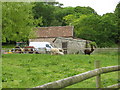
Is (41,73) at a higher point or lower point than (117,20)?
lower

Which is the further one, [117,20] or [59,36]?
[117,20]

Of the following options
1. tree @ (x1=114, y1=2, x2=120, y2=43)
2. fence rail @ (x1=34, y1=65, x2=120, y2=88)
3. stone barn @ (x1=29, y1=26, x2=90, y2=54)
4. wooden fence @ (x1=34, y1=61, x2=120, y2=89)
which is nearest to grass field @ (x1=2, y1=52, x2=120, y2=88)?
wooden fence @ (x1=34, y1=61, x2=120, y2=89)

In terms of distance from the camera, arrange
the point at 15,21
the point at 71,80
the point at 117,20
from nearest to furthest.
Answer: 1. the point at 71,80
2. the point at 15,21
3. the point at 117,20

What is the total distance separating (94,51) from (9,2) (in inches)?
416

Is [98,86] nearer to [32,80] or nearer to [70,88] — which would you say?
[70,88]

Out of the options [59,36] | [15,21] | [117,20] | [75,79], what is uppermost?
[117,20]

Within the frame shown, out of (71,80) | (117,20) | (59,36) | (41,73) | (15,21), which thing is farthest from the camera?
(117,20)

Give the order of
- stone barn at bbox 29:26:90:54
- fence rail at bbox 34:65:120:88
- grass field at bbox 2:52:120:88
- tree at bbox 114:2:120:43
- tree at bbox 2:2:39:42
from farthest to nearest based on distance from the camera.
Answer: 1. tree at bbox 114:2:120:43
2. stone barn at bbox 29:26:90:54
3. tree at bbox 2:2:39:42
4. grass field at bbox 2:52:120:88
5. fence rail at bbox 34:65:120:88

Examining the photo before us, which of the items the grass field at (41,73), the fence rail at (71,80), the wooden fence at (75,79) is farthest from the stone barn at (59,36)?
the fence rail at (71,80)

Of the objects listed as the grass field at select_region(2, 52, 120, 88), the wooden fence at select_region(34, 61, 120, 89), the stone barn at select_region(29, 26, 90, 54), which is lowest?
the grass field at select_region(2, 52, 120, 88)

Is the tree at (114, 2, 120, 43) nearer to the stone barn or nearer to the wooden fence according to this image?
the stone barn

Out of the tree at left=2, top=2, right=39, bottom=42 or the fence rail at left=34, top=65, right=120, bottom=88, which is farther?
the tree at left=2, top=2, right=39, bottom=42

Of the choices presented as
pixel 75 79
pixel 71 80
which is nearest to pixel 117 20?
pixel 75 79

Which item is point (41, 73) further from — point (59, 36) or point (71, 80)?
point (59, 36)
